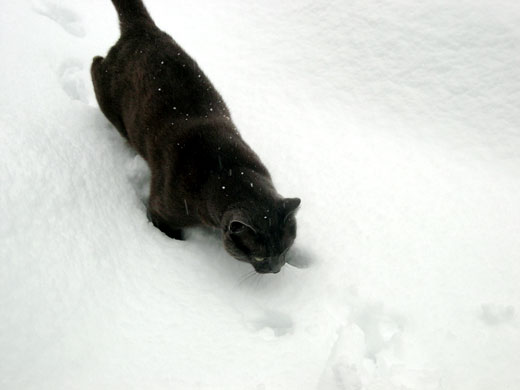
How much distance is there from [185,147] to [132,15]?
1.18 meters

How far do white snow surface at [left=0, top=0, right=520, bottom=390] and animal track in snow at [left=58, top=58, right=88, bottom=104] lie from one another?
17 millimetres

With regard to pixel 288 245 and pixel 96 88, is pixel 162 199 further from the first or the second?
pixel 96 88

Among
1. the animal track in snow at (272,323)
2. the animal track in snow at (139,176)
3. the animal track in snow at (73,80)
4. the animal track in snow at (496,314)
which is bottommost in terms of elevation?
the animal track in snow at (272,323)

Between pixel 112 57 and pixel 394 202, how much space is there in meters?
2.20

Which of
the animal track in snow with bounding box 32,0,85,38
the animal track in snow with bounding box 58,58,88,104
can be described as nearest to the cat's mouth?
the animal track in snow with bounding box 58,58,88,104

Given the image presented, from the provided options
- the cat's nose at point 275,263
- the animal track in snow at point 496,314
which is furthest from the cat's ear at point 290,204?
the animal track in snow at point 496,314

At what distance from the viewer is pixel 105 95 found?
3.18 m

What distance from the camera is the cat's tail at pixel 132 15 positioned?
3.15 m

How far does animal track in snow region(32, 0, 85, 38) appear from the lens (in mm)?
3956

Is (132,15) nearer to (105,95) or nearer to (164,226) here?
(105,95)

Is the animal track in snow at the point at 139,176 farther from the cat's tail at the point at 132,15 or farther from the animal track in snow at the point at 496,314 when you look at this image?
the animal track in snow at the point at 496,314

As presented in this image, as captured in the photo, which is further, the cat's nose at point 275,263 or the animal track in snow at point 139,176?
the animal track in snow at point 139,176

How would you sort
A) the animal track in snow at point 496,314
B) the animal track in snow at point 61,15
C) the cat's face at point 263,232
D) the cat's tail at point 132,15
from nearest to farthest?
the cat's face at point 263,232 < the animal track in snow at point 496,314 < the cat's tail at point 132,15 < the animal track in snow at point 61,15

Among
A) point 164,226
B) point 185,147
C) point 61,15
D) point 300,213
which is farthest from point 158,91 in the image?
point 61,15
